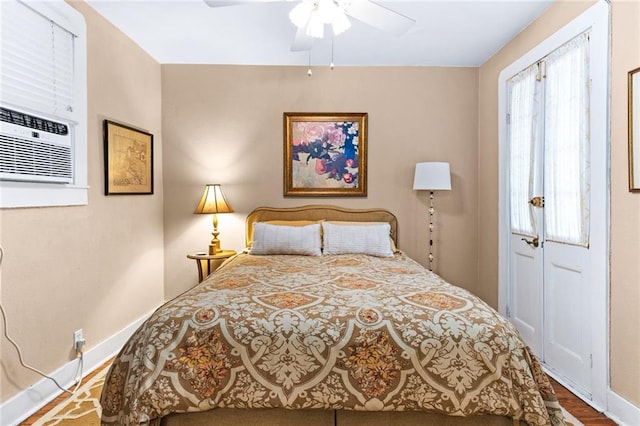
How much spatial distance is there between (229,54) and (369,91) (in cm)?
143

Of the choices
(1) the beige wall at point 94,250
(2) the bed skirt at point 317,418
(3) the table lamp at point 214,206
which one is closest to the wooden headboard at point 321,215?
(3) the table lamp at point 214,206

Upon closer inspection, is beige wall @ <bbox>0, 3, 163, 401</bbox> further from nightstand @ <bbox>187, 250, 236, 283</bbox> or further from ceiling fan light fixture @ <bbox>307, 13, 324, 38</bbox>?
ceiling fan light fixture @ <bbox>307, 13, 324, 38</bbox>

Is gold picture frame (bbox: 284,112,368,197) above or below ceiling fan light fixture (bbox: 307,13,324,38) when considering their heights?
below

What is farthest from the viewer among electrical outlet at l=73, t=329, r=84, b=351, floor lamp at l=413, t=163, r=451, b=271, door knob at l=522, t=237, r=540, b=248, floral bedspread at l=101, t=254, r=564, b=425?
floor lamp at l=413, t=163, r=451, b=271

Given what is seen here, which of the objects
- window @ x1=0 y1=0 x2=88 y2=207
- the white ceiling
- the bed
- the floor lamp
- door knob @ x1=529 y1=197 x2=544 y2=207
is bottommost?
the bed

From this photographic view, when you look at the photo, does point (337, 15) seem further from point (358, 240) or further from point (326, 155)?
point (326, 155)

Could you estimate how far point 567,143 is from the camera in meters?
2.56

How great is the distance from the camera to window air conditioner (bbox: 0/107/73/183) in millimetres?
2018

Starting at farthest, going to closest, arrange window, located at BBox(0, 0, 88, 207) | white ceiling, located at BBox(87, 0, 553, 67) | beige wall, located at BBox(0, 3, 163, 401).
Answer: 1. white ceiling, located at BBox(87, 0, 553, 67)
2. beige wall, located at BBox(0, 3, 163, 401)
3. window, located at BBox(0, 0, 88, 207)

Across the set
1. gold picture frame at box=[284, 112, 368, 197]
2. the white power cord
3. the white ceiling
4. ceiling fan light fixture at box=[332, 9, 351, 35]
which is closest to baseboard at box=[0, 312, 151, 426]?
the white power cord

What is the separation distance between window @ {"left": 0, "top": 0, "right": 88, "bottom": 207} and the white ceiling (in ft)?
1.61

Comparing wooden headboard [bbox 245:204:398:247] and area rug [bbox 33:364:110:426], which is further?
wooden headboard [bbox 245:204:398:247]

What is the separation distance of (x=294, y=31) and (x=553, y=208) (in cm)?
239

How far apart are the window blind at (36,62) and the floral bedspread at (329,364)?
1.51 meters
